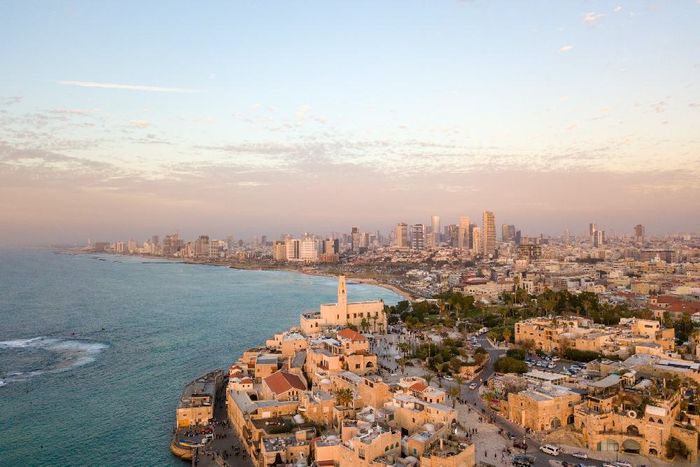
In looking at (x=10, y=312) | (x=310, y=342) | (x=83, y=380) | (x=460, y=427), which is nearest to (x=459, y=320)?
(x=310, y=342)

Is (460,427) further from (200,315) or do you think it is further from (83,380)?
(200,315)

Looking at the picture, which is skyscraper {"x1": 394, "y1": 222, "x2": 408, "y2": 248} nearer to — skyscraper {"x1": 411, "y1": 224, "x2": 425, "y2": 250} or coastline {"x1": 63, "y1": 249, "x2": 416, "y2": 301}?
skyscraper {"x1": 411, "y1": 224, "x2": 425, "y2": 250}

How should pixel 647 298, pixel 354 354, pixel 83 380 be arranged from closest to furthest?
pixel 354 354 → pixel 83 380 → pixel 647 298

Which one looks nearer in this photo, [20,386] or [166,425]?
[166,425]

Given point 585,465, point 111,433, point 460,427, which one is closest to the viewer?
point 585,465

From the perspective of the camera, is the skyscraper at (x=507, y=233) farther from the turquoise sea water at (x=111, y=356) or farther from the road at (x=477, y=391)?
the road at (x=477, y=391)

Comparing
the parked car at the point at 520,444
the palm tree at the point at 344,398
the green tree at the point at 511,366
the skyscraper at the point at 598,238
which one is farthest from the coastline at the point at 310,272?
the skyscraper at the point at 598,238
